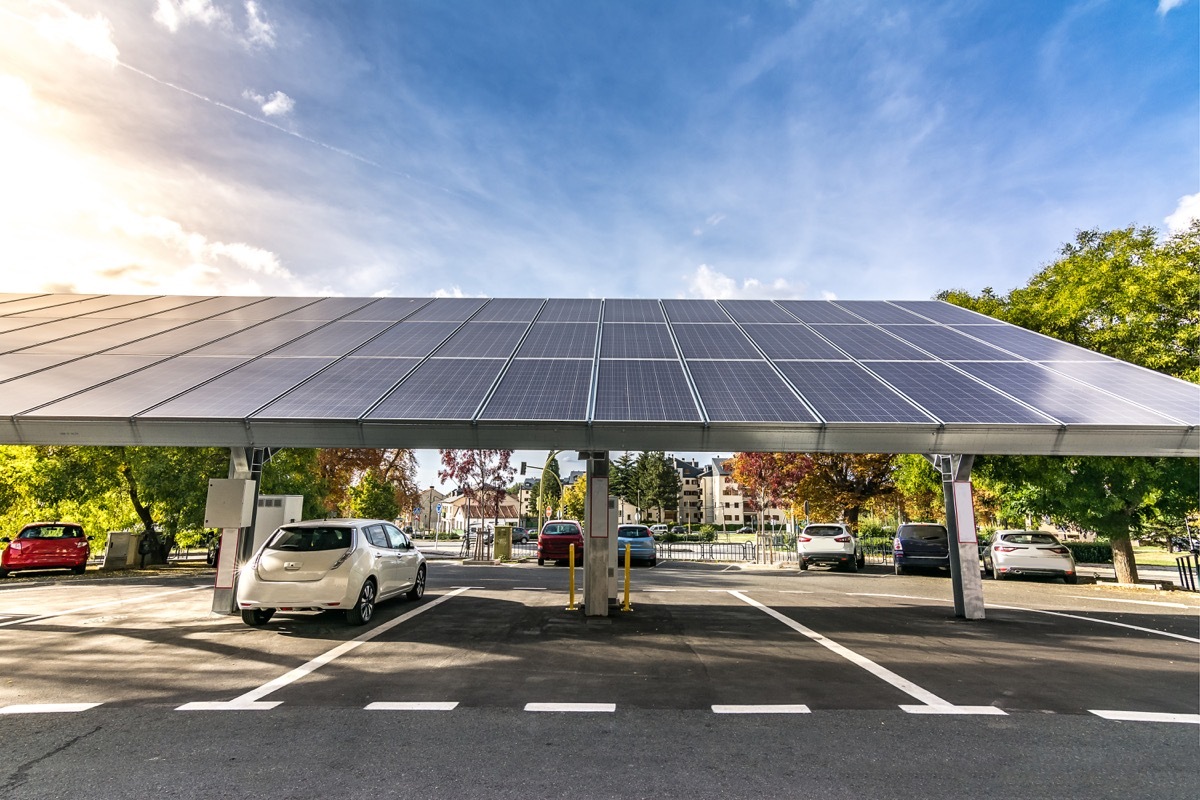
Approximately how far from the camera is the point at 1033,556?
18.4m

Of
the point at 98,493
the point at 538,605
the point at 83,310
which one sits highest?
the point at 83,310

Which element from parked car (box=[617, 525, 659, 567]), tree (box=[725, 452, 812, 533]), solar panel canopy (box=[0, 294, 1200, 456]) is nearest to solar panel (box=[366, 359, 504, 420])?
solar panel canopy (box=[0, 294, 1200, 456])

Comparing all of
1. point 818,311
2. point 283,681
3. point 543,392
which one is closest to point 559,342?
point 543,392

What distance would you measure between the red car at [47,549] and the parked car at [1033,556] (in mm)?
27852

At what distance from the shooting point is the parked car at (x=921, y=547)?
19.5 m

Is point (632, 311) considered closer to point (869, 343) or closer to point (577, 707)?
point (869, 343)

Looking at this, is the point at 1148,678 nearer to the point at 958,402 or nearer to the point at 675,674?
the point at 958,402

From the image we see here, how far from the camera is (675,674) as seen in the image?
7.23 m

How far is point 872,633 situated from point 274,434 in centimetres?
995

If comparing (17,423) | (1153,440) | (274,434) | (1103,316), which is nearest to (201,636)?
(274,434)

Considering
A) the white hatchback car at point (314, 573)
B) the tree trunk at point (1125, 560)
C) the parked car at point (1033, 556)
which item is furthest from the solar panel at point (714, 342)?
the tree trunk at point (1125, 560)

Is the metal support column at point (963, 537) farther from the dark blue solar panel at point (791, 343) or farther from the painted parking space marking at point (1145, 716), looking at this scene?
the painted parking space marking at point (1145, 716)

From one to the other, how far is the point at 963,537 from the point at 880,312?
705 centimetres

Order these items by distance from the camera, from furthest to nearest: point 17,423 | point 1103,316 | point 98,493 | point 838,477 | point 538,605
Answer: point 838,477 < point 98,493 < point 1103,316 < point 538,605 < point 17,423
